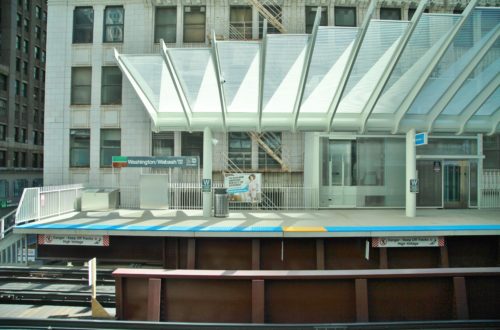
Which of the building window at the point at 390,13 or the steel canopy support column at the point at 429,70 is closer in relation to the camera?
the steel canopy support column at the point at 429,70

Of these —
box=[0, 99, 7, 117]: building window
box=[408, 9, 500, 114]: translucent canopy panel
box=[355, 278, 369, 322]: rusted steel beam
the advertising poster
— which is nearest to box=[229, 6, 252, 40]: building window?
the advertising poster

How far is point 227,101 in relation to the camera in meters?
13.0

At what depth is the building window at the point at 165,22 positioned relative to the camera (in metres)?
18.4

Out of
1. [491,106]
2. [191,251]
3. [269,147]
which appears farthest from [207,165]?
[491,106]

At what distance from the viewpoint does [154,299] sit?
20.1 ft

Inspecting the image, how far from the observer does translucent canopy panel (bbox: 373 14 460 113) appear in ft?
33.4

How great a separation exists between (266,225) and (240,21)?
480 inches

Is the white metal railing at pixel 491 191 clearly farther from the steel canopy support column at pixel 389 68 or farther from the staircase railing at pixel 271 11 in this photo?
the staircase railing at pixel 271 11

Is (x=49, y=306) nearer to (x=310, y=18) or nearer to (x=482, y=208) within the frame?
(x=310, y=18)

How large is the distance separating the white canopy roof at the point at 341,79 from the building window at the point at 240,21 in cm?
669

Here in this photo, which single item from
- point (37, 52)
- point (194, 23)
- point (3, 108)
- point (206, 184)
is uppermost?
point (37, 52)

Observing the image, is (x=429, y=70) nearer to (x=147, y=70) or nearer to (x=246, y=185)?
(x=246, y=185)

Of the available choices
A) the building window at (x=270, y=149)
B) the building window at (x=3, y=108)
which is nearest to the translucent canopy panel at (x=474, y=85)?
the building window at (x=270, y=149)

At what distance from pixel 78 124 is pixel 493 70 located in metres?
19.8
